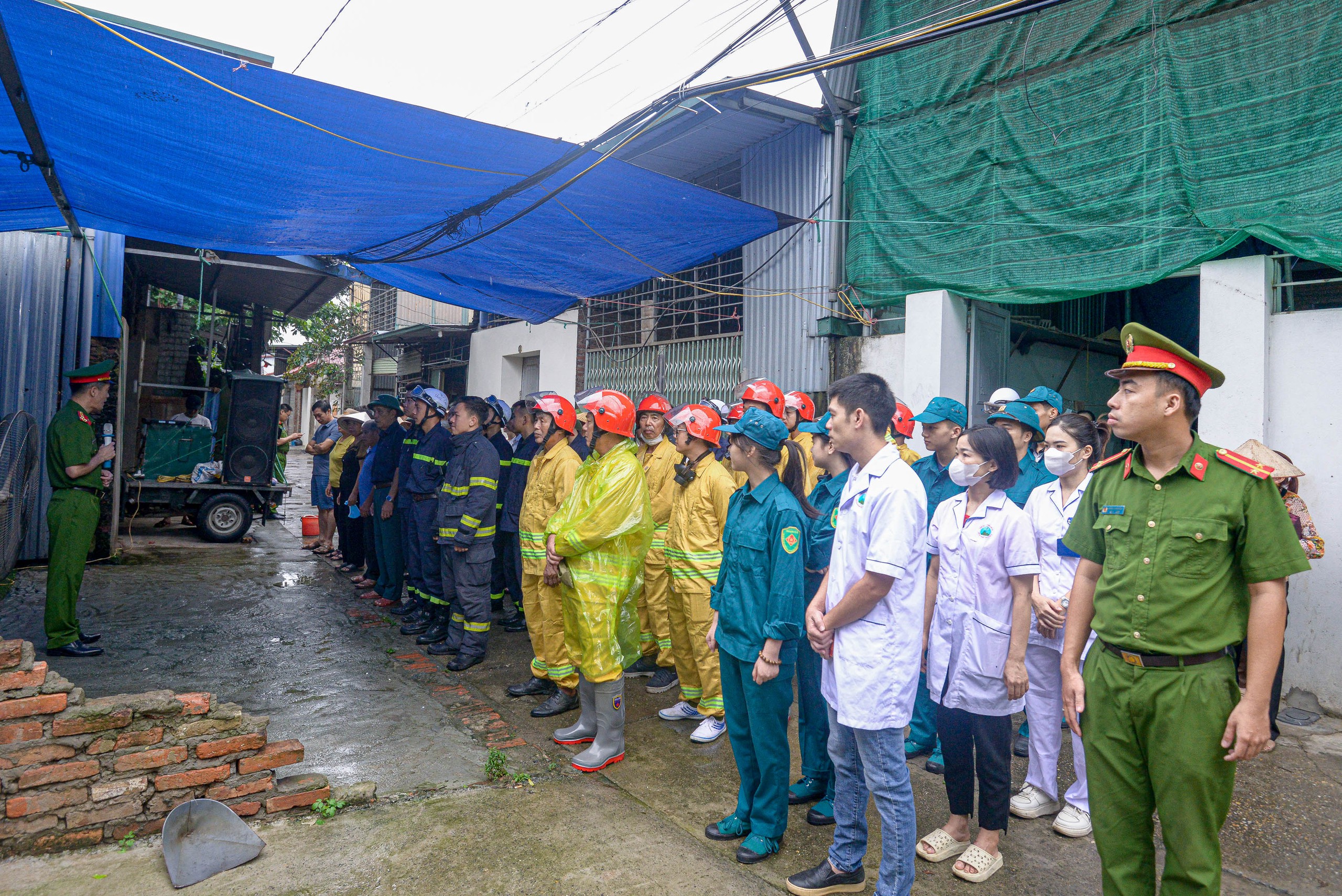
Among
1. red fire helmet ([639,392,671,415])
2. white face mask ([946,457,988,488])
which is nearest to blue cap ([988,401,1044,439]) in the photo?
white face mask ([946,457,988,488])

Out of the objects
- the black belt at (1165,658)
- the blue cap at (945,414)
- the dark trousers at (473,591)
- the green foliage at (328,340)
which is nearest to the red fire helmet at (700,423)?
the blue cap at (945,414)

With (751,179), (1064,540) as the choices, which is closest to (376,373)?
(751,179)

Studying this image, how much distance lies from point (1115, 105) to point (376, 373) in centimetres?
2054

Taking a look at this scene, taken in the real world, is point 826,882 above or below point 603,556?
below

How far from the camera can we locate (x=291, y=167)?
4.86 meters

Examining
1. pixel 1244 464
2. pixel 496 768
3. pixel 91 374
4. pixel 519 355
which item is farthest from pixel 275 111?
pixel 519 355

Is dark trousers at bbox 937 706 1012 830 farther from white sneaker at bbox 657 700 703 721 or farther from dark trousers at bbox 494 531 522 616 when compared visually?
dark trousers at bbox 494 531 522 616

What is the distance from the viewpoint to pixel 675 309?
9938 mm

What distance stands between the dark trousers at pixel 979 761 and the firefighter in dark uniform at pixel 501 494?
409 centimetres

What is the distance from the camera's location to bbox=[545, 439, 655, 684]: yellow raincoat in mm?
3867

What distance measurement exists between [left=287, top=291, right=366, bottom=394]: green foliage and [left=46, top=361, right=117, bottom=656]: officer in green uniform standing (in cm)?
1376

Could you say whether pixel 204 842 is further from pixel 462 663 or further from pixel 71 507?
pixel 71 507

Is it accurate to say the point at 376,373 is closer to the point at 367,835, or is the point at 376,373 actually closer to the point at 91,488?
the point at 91,488

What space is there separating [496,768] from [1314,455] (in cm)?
525
